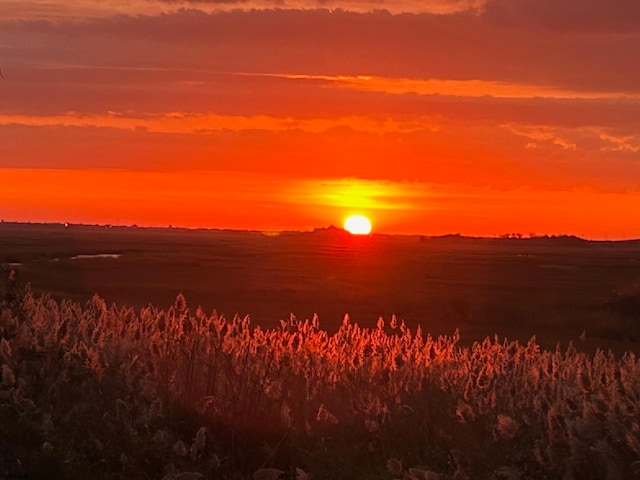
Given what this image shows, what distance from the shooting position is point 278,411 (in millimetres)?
9656

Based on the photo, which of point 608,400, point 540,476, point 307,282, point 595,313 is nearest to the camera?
point 540,476

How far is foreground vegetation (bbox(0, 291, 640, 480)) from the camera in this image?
809 centimetres

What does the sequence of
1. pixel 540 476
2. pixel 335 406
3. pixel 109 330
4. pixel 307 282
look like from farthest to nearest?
pixel 307 282 < pixel 109 330 < pixel 335 406 < pixel 540 476

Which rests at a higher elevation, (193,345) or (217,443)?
(193,345)

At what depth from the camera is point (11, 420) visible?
368 inches

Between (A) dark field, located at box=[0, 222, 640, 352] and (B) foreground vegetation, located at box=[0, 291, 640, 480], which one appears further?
(A) dark field, located at box=[0, 222, 640, 352]

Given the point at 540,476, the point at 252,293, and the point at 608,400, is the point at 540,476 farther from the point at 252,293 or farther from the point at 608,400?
the point at 252,293

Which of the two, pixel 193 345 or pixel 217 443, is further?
pixel 193 345

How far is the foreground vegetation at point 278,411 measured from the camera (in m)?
8.09

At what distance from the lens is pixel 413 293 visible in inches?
2071

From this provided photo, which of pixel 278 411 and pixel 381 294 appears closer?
pixel 278 411

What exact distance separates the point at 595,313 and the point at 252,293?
16.9m

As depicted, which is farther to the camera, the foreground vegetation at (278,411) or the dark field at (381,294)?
the dark field at (381,294)

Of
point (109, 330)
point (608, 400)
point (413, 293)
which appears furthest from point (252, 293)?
point (608, 400)
